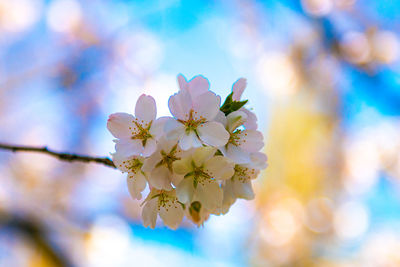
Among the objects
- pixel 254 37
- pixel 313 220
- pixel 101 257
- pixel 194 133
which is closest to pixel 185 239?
pixel 101 257

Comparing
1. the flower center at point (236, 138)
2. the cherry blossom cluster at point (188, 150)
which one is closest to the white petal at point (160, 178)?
the cherry blossom cluster at point (188, 150)

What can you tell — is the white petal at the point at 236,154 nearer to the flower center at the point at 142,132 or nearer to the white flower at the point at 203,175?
the white flower at the point at 203,175

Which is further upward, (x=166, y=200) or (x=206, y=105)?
(x=206, y=105)

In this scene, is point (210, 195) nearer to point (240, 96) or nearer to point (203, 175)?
point (203, 175)

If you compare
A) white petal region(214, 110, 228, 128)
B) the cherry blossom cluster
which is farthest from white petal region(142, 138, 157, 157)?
white petal region(214, 110, 228, 128)

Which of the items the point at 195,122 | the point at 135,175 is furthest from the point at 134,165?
the point at 195,122

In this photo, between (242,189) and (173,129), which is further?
(242,189)

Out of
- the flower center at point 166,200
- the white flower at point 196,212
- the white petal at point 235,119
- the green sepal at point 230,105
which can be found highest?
the green sepal at point 230,105

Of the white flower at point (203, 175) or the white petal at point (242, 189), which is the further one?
the white petal at point (242, 189)
